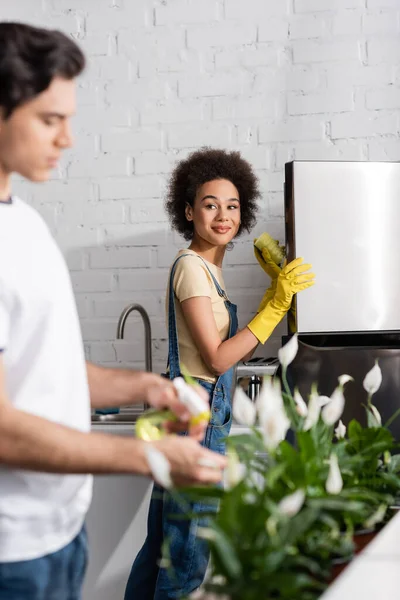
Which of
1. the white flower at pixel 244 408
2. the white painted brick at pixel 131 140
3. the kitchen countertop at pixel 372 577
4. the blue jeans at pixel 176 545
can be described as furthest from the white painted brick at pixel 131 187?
the kitchen countertop at pixel 372 577

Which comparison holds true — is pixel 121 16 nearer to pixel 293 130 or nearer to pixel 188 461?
pixel 293 130

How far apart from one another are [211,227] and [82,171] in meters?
0.76

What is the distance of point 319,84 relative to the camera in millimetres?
2787

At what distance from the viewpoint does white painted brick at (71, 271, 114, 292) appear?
115 inches

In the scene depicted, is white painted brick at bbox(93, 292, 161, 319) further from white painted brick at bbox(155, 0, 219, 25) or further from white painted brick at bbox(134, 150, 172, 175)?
white painted brick at bbox(155, 0, 219, 25)

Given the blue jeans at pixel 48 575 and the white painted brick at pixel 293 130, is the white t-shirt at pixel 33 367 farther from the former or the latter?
the white painted brick at pixel 293 130

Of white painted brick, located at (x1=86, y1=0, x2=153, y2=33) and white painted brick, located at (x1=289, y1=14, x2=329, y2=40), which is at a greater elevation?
white painted brick, located at (x1=86, y1=0, x2=153, y2=33)

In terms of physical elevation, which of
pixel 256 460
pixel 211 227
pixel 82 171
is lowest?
pixel 256 460

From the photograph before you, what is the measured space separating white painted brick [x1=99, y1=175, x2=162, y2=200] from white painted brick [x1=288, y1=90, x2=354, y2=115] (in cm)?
53

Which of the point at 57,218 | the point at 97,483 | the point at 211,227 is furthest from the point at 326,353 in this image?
the point at 57,218

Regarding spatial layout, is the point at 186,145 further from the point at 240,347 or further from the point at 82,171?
the point at 240,347

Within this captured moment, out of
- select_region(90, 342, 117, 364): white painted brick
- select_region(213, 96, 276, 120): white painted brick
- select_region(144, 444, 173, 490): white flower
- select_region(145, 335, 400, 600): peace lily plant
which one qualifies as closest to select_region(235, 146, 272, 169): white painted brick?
select_region(213, 96, 276, 120): white painted brick

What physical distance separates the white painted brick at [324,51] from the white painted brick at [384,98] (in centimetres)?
14

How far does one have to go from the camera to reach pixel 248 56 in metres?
2.83
